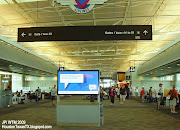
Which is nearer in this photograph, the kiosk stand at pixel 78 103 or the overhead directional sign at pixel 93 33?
the kiosk stand at pixel 78 103

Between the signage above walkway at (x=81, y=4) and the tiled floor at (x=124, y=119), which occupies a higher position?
the signage above walkway at (x=81, y=4)

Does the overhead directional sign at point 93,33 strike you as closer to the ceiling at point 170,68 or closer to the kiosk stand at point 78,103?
the kiosk stand at point 78,103

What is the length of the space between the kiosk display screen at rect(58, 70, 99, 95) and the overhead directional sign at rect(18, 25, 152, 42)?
4.59 feet

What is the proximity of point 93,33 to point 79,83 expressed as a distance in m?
2.06

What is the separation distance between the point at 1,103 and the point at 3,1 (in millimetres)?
6874

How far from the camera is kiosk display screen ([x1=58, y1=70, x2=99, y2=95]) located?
8.25 meters

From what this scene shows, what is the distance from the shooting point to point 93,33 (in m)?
8.60

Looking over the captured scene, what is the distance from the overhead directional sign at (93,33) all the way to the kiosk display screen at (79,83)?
1400mm

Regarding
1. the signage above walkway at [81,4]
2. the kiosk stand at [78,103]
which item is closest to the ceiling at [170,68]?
the signage above walkway at [81,4]

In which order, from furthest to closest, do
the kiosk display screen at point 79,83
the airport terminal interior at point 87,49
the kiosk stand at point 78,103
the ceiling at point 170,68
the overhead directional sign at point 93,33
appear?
the ceiling at point 170,68 → the overhead directional sign at point 93,33 → the kiosk display screen at point 79,83 → the airport terminal interior at point 87,49 → the kiosk stand at point 78,103

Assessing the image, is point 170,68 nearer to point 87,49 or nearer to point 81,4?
point 87,49

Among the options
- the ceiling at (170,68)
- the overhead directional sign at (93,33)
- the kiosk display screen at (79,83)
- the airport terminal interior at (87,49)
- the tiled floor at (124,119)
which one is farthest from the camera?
the ceiling at (170,68)

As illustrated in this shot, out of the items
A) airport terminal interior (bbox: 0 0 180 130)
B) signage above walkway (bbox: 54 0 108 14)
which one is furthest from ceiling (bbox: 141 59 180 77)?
signage above walkway (bbox: 54 0 108 14)

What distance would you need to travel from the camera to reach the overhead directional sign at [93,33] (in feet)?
28.0
